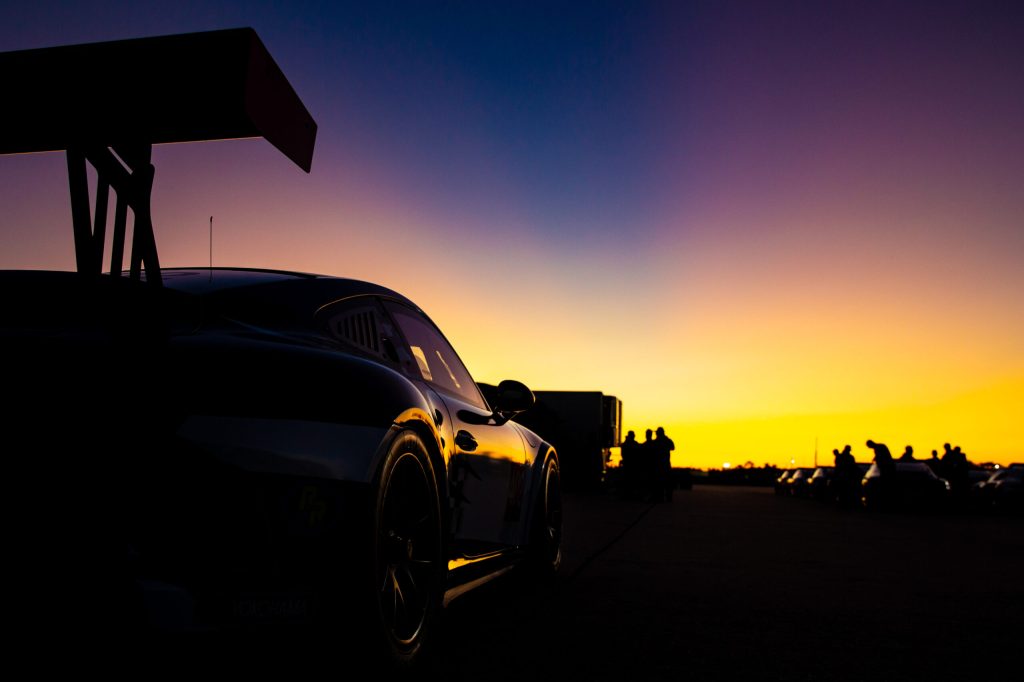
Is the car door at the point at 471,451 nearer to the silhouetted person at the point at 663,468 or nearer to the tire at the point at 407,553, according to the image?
the tire at the point at 407,553

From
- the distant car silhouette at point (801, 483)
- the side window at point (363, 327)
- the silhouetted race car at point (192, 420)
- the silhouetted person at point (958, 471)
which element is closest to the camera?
the silhouetted race car at point (192, 420)

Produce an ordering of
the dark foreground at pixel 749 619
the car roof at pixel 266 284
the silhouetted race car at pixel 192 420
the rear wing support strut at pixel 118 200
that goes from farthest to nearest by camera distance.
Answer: the dark foreground at pixel 749 619 < the car roof at pixel 266 284 < the rear wing support strut at pixel 118 200 < the silhouetted race car at pixel 192 420

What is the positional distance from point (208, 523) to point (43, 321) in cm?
69

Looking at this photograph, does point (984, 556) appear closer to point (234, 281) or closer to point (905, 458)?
point (234, 281)

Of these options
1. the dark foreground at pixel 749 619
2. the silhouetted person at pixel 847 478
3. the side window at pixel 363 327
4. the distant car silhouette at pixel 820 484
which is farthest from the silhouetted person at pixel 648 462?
the side window at pixel 363 327

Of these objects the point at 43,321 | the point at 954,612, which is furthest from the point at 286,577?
the point at 954,612

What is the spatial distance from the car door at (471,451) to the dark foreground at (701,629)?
14.6 inches

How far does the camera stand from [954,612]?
5398 millimetres

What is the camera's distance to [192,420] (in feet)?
7.70

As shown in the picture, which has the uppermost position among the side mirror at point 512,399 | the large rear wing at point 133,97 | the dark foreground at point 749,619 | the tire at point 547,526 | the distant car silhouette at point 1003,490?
the distant car silhouette at point 1003,490

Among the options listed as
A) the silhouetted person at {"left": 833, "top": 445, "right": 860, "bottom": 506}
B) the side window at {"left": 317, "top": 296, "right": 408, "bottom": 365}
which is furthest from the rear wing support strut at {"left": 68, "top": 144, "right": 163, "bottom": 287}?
the silhouetted person at {"left": 833, "top": 445, "right": 860, "bottom": 506}

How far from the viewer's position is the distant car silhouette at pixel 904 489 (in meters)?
22.7

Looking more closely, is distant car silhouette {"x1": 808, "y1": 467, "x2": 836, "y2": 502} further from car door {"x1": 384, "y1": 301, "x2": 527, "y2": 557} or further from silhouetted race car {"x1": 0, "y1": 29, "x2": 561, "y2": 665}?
silhouetted race car {"x1": 0, "y1": 29, "x2": 561, "y2": 665}

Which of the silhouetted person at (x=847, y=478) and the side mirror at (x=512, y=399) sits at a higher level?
the silhouetted person at (x=847, y=478)
